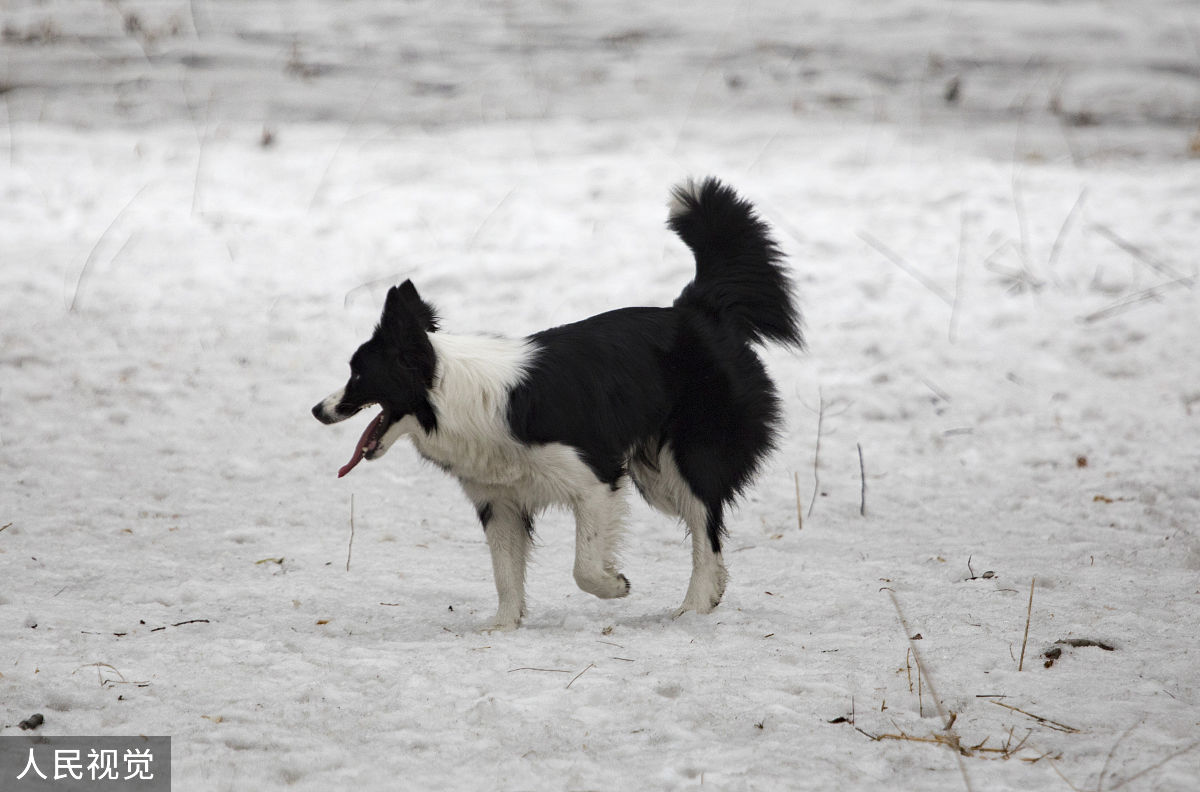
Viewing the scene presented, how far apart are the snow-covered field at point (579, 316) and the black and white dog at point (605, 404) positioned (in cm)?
40

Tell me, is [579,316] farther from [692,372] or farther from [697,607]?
[697,607]

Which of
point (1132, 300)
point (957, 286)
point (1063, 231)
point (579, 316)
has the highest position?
point (1063, 231)

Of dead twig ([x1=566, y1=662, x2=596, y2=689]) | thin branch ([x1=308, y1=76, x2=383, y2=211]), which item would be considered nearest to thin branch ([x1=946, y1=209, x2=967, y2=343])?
dead twig ([x1=566, y1=662, x2=596, y2=689])

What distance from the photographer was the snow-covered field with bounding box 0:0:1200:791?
3.35 m

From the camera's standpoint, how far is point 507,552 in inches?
175

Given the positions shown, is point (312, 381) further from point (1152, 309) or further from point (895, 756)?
point (1152, 309)

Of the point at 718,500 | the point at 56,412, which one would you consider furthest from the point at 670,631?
the point at 56,412

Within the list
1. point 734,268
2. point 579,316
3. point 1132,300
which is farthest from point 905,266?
point 734,268

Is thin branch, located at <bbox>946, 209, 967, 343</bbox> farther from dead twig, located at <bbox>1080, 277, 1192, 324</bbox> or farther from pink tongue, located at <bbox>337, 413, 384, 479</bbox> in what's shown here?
pink tongue, located at <bbox>337, 413, 384, 479</bbox>

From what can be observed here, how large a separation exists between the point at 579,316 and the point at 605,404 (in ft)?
12.8

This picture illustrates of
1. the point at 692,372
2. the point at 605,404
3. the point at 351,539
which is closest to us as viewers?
the point at 605,404

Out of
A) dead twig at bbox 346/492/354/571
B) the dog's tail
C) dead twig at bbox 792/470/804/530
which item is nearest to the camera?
the dog's tail

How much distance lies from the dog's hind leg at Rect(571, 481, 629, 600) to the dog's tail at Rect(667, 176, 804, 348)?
956 millimetres

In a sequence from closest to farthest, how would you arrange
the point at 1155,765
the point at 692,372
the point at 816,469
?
the point at 1155,765
the point at 692,372
the point at 816,469
